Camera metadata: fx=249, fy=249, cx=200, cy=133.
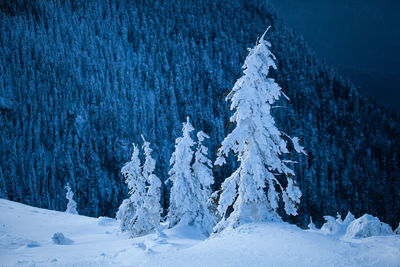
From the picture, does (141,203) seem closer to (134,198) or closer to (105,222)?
(134,198)

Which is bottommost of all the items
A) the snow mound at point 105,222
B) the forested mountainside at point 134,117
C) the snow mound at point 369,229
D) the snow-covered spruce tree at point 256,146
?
the snow mound at point 105,222

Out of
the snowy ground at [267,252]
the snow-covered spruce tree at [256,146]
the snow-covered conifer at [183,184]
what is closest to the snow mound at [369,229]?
the snowy ground at [267,252]

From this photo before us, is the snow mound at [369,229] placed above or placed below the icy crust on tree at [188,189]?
below

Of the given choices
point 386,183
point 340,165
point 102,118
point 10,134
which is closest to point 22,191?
point 10,134

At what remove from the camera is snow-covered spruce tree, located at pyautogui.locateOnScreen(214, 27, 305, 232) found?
8.12m

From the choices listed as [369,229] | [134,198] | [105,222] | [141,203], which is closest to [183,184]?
[141,203]

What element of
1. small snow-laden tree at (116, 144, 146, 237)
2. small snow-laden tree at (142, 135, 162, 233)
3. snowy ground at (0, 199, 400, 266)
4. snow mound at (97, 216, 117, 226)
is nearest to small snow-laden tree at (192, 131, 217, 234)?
small snow-laden tree at (142, 135, 162, 233)

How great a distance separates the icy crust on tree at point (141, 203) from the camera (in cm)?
1880

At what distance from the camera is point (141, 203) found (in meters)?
19.9

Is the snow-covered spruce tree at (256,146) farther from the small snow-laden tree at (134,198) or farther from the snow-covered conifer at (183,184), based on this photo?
the small snow-laden tree at (134,198)

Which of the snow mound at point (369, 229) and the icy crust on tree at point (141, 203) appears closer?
the snow mound at point (369, 229)

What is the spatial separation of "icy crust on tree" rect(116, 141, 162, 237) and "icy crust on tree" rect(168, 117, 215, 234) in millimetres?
3120

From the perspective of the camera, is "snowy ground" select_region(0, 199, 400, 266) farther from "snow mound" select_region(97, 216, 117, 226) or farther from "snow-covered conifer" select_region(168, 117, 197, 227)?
"snow mound" select_region(97, 216, 117, 226)

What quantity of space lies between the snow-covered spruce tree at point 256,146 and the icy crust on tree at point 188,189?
765 centimetres
